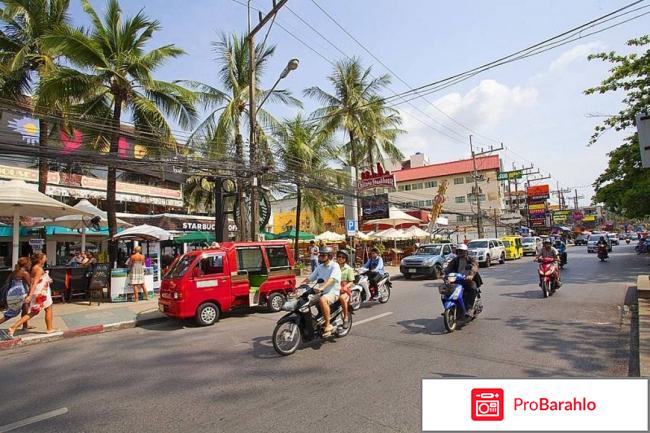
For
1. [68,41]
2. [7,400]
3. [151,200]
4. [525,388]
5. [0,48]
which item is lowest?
[7,400]

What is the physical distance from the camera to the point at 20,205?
11.0 m

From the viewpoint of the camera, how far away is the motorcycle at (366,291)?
993cm

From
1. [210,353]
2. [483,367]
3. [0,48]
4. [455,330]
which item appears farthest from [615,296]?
[0,48]

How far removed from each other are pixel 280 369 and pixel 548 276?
29.1ft

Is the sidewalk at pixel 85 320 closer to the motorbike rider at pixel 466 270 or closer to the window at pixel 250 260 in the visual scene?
the window at pixel 250 260

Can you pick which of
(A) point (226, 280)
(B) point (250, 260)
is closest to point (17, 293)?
(A) point (226, 280)

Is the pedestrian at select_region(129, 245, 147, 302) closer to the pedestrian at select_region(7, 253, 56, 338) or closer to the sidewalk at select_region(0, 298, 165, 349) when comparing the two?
the sidewalk at select_region(0, 298, 165, 349)

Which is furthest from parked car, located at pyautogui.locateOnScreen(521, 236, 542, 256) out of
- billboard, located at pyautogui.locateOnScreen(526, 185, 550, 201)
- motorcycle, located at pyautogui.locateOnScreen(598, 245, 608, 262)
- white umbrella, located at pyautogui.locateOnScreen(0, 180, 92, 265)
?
billboard, located at pyautogui.locateOnScreen(526, 185, 550, 201)

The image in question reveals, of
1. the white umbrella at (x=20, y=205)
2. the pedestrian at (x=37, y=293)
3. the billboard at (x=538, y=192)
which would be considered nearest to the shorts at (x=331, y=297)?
the pedestrian at (x=37, y=293)

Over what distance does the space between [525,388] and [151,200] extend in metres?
30.0

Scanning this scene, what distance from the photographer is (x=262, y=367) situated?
5590 mm

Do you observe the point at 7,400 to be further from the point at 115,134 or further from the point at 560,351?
the point at 115,134

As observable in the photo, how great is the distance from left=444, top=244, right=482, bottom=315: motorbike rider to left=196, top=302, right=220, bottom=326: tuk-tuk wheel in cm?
516

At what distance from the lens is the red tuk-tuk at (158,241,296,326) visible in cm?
873
